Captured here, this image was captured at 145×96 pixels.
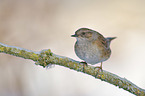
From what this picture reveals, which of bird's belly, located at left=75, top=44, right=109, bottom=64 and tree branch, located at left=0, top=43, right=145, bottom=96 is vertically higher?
bird's belly, located at left=75, top=44, right=109, bottom=64

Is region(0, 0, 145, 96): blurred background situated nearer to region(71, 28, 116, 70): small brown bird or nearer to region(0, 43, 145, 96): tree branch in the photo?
region(71, 28, 116, 70): small brown bird

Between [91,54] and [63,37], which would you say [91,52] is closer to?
[91,54]

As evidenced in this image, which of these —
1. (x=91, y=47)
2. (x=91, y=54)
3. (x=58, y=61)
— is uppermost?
(x=91, y=47)

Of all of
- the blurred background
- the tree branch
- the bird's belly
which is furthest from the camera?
the blurred background

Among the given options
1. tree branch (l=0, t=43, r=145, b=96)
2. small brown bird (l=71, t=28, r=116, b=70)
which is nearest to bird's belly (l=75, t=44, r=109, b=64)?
small brown bird (l=71, t=28, r=116, b=70)

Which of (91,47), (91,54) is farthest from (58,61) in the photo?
(91,47)

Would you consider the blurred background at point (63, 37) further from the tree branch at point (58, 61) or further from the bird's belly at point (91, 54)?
the tree branch at point (58, 61)

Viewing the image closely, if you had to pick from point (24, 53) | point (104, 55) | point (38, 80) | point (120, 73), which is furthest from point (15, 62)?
point (24, 53)
